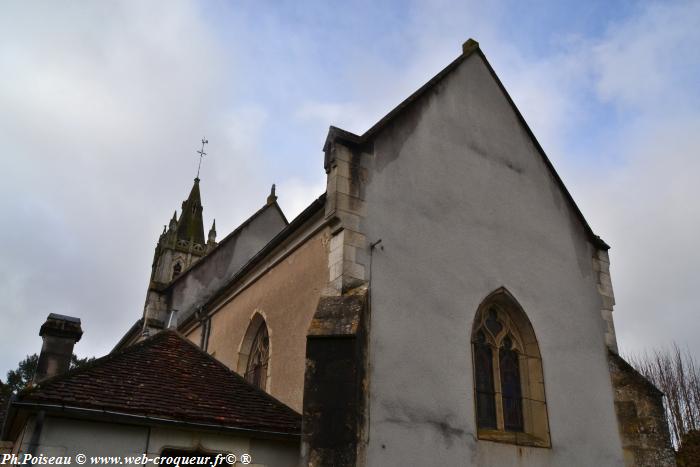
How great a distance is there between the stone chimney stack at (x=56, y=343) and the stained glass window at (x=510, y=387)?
7618 mm

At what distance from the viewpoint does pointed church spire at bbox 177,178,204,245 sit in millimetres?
34000

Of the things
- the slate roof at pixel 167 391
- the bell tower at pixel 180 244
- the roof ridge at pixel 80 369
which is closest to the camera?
Answer: the roof ridge at pixel 80 369

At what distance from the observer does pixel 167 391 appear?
8008 millimetres

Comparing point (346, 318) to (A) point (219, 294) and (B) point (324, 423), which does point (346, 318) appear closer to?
(B) point (324, 423)

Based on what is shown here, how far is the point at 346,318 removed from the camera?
7961 millimetres

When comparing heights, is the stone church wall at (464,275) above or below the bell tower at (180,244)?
below

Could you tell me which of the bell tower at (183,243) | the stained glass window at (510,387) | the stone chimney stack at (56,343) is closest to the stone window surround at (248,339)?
the stone chimney stack at (56,343)

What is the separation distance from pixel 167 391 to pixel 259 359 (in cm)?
438

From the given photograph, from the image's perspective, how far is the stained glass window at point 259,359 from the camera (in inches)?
467

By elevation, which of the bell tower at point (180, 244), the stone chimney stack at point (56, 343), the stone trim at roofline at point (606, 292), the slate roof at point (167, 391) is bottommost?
the slate roof at point (167, 391)

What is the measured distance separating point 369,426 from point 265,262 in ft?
17.1

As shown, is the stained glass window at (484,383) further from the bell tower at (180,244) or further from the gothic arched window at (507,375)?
the bell tower at (180,244)

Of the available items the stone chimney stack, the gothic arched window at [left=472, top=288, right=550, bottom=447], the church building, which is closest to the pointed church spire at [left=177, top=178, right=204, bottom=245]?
the church building

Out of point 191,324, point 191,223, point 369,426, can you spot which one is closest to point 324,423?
point 369,426
